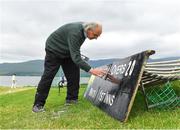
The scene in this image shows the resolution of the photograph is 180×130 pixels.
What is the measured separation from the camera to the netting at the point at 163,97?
24.3 feet

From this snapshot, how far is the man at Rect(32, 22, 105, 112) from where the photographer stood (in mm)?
7707

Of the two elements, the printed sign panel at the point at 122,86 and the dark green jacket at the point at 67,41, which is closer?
the printed sign panel at the point at 122,86

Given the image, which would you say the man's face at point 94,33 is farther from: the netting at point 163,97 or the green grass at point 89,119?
the netting at point 163,97

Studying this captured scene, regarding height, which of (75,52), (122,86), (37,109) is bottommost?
(37,109)

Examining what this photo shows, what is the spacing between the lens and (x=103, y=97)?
796cm

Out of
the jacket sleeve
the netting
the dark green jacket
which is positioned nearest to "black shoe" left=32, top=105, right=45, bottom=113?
the dark green jacket

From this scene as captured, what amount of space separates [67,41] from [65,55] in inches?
13.0

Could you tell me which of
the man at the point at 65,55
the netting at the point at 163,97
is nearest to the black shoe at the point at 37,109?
the man at the point at 65,55

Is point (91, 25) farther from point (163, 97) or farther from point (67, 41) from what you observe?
point (163, 97)

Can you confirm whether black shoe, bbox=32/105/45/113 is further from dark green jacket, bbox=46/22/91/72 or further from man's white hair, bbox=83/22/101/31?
man's white hair, bbox=83/22/101/31

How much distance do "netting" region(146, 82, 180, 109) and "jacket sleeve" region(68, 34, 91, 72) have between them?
1400mm

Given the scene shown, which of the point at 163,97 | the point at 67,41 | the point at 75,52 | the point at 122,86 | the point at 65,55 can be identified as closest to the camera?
the point at 122,86

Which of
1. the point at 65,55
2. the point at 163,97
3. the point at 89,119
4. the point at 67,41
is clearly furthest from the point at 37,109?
the point at 163,97

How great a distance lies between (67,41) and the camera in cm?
841
